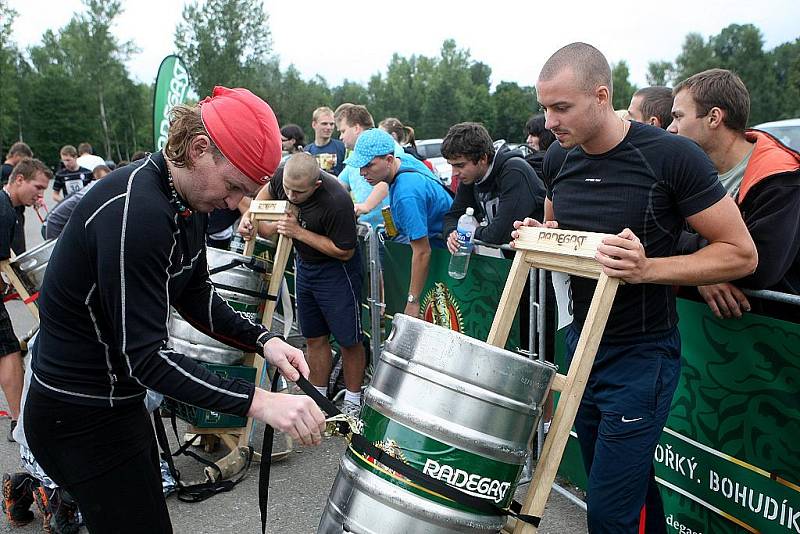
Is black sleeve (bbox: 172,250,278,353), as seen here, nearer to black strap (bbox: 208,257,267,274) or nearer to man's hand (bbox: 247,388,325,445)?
man's hand (bbox: 247,388,325,445)

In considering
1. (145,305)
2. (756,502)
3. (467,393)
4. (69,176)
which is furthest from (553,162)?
(69,176)

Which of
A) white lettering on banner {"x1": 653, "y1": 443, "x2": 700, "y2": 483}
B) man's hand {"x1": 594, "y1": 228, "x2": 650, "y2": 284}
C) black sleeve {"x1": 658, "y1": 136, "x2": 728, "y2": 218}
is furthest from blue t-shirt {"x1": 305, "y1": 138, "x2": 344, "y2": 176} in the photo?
man's hand {"x1": 594, "y1": 228, "x2": 650, "y2": 284}

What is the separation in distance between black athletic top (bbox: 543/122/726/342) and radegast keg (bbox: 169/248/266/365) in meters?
2.24

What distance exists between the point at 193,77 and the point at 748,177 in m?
59.3

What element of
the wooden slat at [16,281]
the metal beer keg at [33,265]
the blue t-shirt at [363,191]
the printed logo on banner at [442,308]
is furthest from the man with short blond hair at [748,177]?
the wooden slat at [16,281]

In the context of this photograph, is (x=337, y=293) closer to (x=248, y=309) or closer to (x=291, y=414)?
(x=248, y=309)

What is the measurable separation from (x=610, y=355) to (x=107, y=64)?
6243 cm

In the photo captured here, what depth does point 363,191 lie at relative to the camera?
6.23 meters

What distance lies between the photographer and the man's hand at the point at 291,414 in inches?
73.7

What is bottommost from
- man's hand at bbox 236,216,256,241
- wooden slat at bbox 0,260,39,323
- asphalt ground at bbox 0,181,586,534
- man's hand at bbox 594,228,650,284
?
asphalt ground at bbox 0,181,586,534

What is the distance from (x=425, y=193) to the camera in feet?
15.4

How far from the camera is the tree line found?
183 ft

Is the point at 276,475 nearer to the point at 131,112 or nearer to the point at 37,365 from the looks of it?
the point at 37,365

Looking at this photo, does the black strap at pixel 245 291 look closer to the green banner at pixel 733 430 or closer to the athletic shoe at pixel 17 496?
the athletic shoe at pixel 17 496
